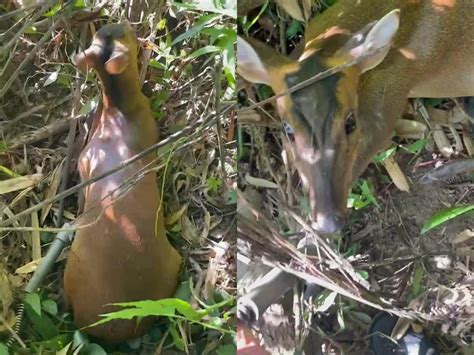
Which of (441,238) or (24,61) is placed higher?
(24,61)

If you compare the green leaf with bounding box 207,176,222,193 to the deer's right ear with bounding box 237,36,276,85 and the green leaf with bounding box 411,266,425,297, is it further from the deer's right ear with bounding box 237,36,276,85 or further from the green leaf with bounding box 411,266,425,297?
the green leaf with bounding box 411,266,425,297

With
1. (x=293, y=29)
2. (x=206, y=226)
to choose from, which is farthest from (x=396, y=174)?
(x=206, y=226)

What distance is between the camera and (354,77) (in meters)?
1.08

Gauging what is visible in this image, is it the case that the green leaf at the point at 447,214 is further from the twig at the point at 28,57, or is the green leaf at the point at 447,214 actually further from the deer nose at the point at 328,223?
the twig at the point at 28,57

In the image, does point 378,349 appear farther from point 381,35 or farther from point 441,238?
point 381,35

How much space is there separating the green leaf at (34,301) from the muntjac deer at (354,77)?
0.54m

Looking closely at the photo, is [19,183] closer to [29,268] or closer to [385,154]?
[29,268]

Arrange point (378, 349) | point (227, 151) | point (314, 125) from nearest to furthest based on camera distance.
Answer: point (314, 125)
point (378, 349)
point (227, 151)

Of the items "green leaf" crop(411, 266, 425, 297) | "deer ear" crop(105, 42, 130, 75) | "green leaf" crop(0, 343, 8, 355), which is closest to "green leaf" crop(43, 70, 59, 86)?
"deer ear" crop(105, 42, 130, 75)

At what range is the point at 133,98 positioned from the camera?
1333mm

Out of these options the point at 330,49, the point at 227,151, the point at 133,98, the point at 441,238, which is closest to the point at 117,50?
the point at 133,98

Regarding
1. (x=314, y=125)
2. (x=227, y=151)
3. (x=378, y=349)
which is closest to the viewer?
(x=314, y=125)

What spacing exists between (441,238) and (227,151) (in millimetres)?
387

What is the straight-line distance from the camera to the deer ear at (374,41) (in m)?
1.08
